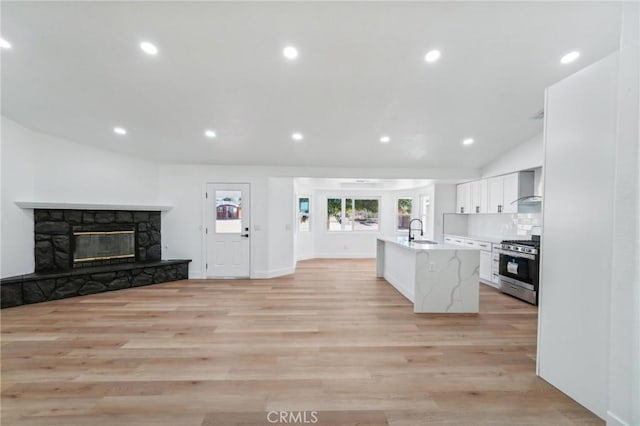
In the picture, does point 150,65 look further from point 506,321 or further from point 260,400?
point 506,321

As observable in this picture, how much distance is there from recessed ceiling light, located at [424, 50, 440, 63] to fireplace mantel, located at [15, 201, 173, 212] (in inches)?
211

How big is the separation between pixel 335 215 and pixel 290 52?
631cm

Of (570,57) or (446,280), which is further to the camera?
(446,280)

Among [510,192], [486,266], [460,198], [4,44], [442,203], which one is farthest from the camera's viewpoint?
[442,203]

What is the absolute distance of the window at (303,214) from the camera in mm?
8375

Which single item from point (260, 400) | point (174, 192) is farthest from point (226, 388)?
point (174, 192)

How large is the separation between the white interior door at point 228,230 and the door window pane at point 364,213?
13.5 feet

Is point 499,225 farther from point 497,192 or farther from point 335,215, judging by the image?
point 335,215

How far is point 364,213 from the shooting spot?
8.98 m

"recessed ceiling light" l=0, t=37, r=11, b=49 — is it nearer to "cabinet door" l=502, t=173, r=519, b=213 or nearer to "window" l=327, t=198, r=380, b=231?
"window" l=327, t=198, r=380, b=231

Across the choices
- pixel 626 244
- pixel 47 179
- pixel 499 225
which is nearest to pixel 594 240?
pixel 626 244

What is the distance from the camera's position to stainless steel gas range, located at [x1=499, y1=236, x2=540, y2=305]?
422 cm

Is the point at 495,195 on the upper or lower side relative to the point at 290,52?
lower

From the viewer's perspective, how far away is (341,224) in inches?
351
